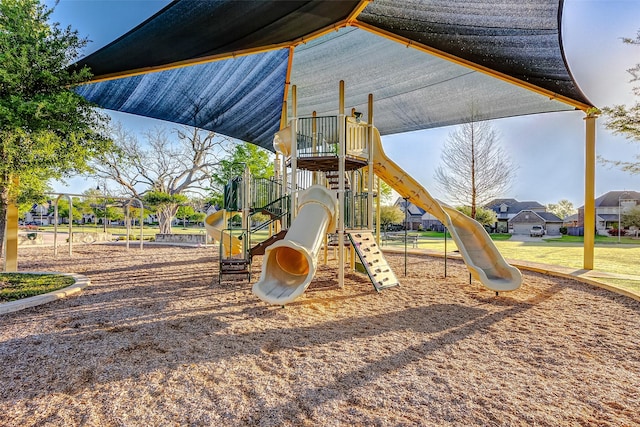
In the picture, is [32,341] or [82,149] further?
[82,149]

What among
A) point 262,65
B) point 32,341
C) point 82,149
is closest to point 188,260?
point 82,149

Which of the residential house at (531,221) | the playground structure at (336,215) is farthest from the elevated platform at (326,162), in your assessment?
the residential house at (531,221)

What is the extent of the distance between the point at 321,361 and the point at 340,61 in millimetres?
7412

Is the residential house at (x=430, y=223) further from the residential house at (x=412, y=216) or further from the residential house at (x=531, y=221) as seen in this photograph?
the residential house at (x=531, y=221)

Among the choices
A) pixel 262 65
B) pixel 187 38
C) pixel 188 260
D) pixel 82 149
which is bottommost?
pixel 188 260

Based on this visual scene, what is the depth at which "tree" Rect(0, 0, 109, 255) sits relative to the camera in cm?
546

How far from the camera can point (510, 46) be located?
666 cm

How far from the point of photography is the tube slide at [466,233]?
20.8 ft

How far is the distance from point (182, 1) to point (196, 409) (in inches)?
218

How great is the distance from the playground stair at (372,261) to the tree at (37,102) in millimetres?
5784

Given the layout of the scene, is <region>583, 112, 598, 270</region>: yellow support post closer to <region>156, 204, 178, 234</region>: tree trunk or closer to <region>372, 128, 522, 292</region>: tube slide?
<region>372, 128, 522, 292</region>: tube slide

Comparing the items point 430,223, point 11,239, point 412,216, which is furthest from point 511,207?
point 11,239

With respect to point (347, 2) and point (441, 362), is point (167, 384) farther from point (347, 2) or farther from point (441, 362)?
point (347, 2)

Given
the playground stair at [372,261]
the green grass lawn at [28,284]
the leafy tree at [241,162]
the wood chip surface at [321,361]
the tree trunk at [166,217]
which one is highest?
the leafy tree at [241,162]
